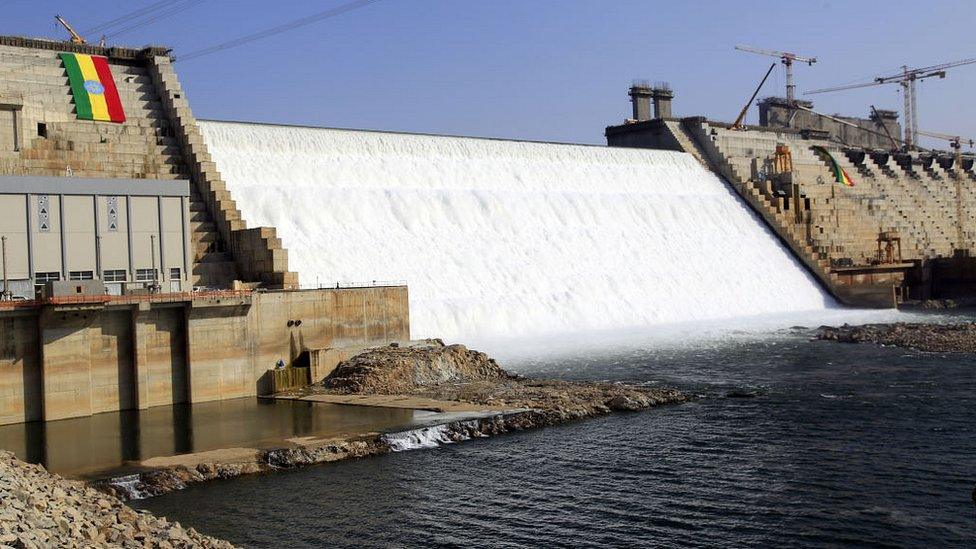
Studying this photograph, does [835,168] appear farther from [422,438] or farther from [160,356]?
[422,438]

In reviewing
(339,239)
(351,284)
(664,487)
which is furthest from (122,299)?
(664,487)

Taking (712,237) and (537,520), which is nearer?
(537,520)

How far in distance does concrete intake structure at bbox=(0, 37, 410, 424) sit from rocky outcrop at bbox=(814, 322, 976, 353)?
2105cm

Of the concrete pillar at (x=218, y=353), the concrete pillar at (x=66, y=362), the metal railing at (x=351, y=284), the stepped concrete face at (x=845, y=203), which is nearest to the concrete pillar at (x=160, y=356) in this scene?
the concrete pillar at (x=218, y=353)

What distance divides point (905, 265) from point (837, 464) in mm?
51155

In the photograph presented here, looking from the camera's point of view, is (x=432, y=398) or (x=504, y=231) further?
(x=504, y=231)

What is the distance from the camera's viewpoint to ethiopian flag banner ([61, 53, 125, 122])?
Answer: 42875 mm

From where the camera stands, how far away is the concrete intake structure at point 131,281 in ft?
102

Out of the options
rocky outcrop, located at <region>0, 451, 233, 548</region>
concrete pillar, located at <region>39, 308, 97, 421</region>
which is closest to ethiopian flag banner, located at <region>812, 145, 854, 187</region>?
concrete pillar, located at <region>39, 308, 97, 421</region>

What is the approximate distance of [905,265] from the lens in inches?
2788

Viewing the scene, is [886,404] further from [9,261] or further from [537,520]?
[9,261]

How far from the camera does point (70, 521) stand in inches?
667

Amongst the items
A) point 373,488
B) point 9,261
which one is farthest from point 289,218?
point 373,488

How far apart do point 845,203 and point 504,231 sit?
34947mm
